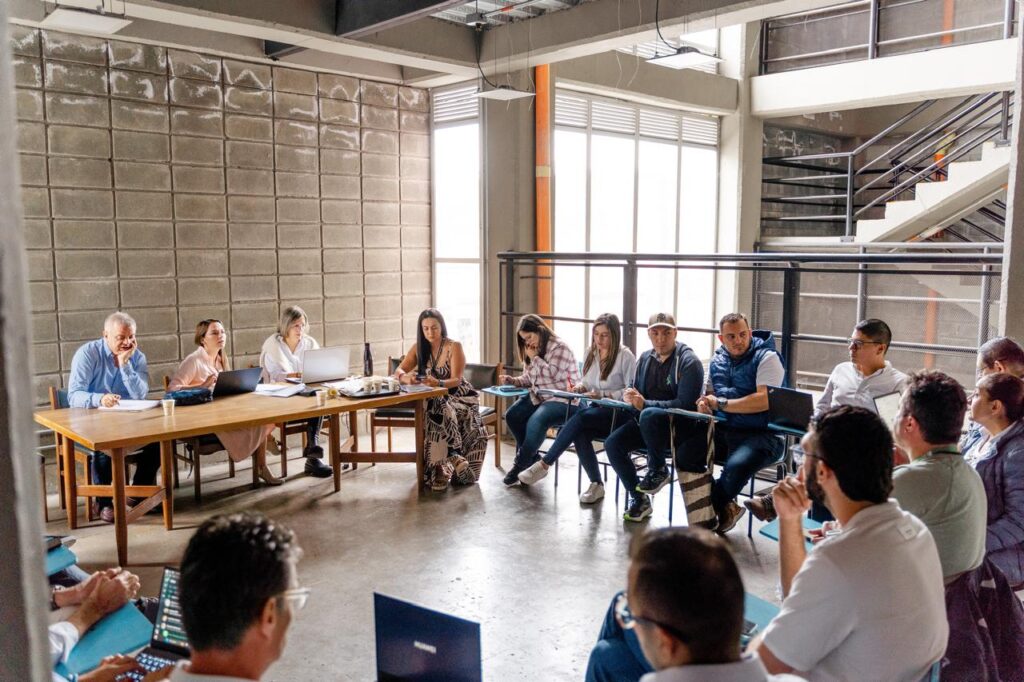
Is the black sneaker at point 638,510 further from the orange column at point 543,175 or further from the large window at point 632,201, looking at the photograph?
the large window at point 632,201

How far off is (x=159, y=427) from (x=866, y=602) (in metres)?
3.91

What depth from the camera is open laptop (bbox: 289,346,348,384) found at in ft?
19.6

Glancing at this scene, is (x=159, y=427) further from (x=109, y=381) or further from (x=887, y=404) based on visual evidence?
(x=887, y=404)

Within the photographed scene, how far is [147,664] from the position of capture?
7.34 ft

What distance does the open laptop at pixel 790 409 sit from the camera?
4.51m

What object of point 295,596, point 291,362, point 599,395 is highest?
point 295,596

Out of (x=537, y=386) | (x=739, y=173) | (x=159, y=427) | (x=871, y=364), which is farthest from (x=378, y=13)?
(x=739, y=173)

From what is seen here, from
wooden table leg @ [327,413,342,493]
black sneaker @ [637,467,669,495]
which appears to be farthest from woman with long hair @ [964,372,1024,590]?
wooden table leg @ [327,413,342,493]

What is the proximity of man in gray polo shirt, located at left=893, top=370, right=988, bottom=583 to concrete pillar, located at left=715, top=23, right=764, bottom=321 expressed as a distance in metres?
8.52

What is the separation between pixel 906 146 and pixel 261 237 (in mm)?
8267

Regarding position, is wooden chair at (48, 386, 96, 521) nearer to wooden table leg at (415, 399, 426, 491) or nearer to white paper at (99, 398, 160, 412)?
white paper at (99, 398, 160, 412)

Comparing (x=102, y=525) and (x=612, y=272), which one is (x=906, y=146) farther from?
(x=102, y=525)

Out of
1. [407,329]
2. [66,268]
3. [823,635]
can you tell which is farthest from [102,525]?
[823,635]

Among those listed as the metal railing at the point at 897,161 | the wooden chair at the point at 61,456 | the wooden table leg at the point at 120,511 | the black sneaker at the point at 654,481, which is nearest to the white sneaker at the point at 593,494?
the black sneaker at the point at 654,481
